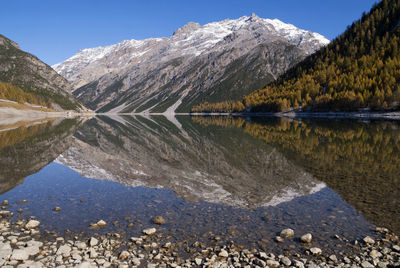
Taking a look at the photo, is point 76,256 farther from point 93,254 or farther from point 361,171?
point 361,171

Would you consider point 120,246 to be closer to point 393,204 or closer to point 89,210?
point 89,210

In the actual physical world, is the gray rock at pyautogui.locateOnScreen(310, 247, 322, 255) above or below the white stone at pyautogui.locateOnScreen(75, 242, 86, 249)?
below

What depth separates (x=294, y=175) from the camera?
28.2 m

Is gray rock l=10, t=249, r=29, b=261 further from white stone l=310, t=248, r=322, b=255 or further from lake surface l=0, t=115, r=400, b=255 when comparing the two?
white stone l=310, t=248, r=322, b=255

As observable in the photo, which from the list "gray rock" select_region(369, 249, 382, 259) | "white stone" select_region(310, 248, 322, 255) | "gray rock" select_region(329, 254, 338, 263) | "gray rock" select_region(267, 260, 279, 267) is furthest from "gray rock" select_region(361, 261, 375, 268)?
"gray rock" select_region(267, 260, 279, 267)

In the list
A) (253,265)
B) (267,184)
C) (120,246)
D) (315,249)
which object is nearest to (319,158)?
(267,184)

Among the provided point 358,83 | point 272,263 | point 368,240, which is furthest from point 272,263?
point 358,83

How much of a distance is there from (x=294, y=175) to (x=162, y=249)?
752 inches

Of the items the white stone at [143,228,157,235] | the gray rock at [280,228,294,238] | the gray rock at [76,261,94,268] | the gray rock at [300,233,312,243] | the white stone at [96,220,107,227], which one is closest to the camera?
the gray rock at [76,261,94,268]

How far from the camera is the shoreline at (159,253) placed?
11.7m

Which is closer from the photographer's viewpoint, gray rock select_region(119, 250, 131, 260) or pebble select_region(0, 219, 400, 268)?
pebble select_region(0, 219, 400, 268)

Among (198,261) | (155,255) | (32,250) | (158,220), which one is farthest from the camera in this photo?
(158,220)

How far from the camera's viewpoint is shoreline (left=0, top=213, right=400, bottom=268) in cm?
1167

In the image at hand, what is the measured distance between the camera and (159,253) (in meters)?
12.7
